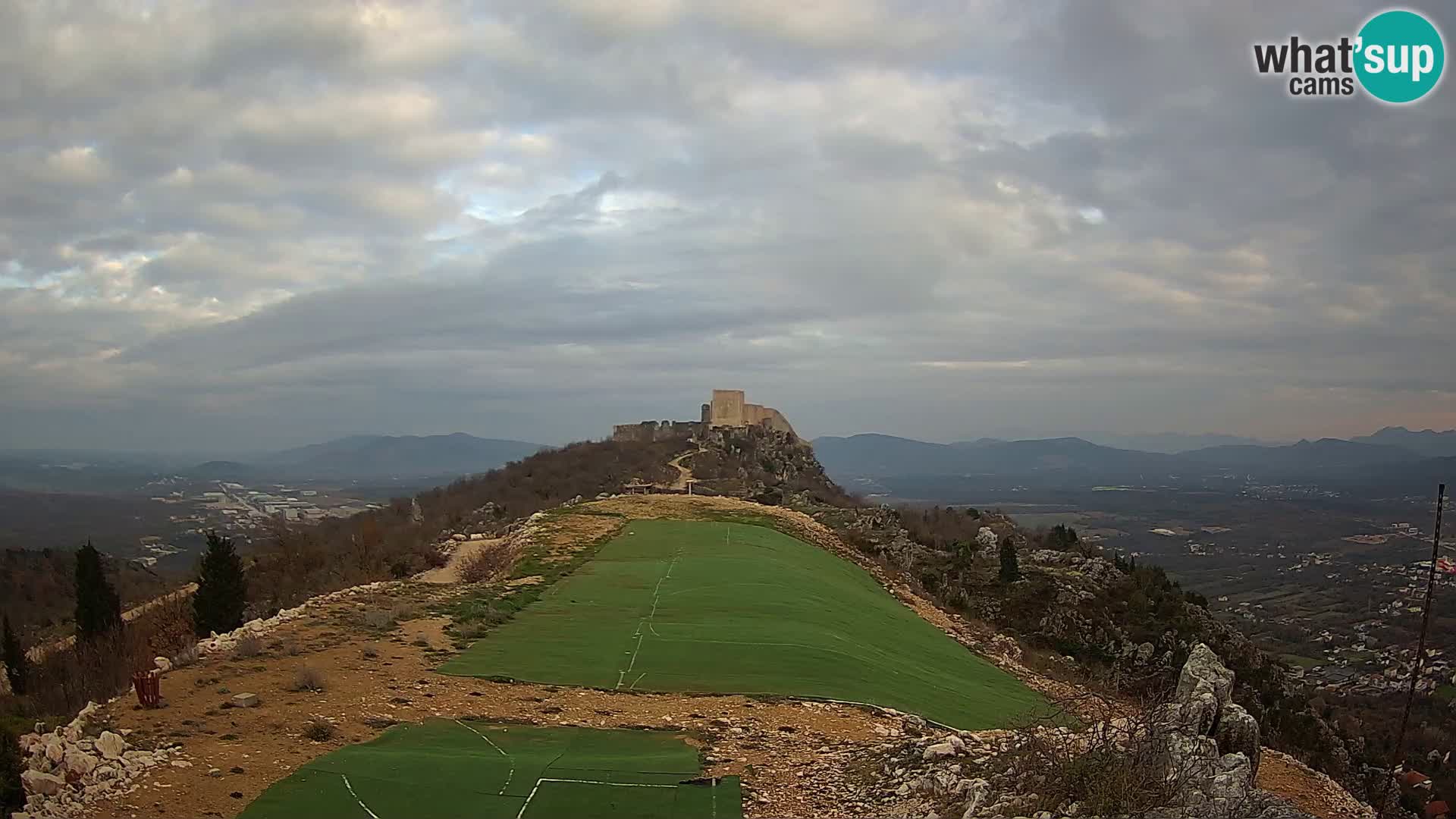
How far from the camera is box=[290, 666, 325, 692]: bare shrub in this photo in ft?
40.1

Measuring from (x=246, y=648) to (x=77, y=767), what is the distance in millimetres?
5483

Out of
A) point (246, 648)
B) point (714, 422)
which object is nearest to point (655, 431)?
point (714, 422)

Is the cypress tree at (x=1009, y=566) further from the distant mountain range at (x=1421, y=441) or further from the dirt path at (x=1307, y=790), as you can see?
the distant mountain range at (x=1421, y=441)

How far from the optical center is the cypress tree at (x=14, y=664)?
20750 millimetres

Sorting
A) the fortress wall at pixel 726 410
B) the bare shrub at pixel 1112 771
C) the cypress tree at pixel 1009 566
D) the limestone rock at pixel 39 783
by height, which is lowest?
the cypress tree at pixel 1009 566

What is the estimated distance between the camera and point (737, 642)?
16812 mm

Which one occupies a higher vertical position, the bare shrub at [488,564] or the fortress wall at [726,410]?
the fortress wall at [726,410]

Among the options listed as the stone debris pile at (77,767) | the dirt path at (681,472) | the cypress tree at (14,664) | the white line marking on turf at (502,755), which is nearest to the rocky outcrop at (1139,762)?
the white line marking on turf at (502,755)

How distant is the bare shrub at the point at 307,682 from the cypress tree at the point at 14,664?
488 inches

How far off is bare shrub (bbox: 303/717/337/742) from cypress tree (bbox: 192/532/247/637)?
41.0 feet

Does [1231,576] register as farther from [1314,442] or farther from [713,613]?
[1314,442]

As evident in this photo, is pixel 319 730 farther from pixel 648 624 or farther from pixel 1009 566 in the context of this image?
pixel 1009 566

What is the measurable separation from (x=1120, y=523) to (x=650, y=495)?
96.9 metres

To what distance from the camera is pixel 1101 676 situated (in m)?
29.7
